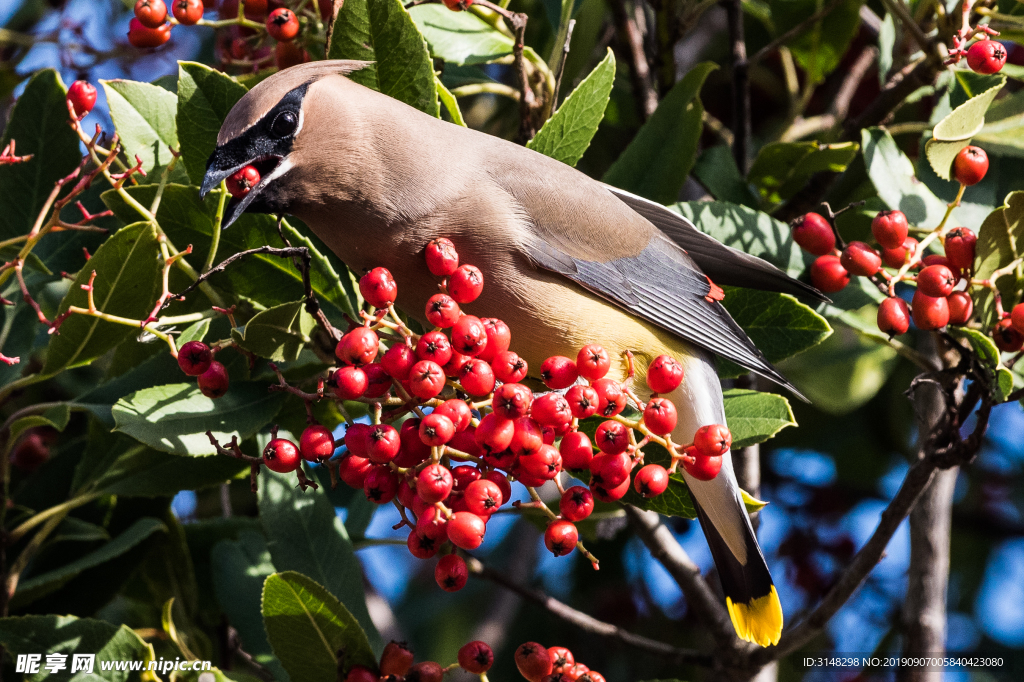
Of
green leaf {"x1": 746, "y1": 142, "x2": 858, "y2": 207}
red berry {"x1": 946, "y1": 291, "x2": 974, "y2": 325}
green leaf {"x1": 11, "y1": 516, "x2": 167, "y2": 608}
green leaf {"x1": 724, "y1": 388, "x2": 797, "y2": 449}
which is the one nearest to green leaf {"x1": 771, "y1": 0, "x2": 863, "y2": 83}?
green leaf {"x1": 746, "y1": 142, "x2": 858, "y2": 207}

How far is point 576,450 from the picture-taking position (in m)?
2.13

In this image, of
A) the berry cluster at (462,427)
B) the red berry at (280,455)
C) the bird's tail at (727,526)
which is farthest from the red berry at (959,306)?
the red berry at (280,455)

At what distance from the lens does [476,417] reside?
7.17 feet

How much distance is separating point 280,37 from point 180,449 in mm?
1030

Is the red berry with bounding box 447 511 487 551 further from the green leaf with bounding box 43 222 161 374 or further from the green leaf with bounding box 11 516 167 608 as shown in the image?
the green leaf with bounding box 11 516 167 608

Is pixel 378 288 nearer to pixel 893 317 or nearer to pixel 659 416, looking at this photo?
pixel 659 416

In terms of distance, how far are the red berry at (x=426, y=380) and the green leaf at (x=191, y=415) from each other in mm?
565

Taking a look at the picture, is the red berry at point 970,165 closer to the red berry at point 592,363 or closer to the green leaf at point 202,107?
the red berry at point 592,363

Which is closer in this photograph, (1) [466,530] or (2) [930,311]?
(1) [466,530]

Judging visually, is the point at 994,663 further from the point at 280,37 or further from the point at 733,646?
the point at 280,37

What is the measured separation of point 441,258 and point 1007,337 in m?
1.37

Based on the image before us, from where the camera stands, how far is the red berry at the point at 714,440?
2084mm

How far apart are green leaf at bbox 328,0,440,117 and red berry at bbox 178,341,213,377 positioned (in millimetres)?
763

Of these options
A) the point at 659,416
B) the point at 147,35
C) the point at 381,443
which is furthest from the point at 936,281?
the point at 147,35
